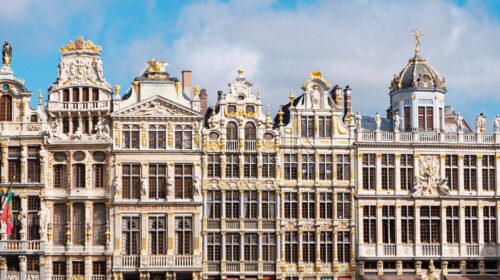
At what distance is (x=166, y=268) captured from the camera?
49938 mm

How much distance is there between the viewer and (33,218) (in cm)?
5059

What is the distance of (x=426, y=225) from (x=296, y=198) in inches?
332

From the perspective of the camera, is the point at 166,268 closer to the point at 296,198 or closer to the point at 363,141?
the point at 296,198

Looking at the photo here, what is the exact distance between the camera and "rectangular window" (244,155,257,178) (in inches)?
2035

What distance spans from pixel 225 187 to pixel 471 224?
1573 cm

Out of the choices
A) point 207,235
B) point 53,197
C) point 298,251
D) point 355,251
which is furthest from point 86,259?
point 355,251

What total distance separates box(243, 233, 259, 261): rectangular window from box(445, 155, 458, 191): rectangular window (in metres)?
12.8

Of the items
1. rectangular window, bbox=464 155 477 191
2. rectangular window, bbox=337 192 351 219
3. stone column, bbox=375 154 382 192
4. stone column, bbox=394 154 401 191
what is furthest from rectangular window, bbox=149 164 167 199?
rectangular window, bbox=464 155 477 191

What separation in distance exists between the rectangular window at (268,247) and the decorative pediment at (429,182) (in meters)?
9.35

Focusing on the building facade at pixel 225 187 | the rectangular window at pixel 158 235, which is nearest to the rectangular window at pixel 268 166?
the building facade at pixel 225 187

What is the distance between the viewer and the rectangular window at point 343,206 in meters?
52.2

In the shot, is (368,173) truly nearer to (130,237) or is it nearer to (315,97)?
(315,97)

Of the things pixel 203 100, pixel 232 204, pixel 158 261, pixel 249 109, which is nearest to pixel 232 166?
pixel 232 204

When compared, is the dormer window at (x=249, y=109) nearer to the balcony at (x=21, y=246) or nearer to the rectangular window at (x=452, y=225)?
the rectangular window at (x=452, y=225)
